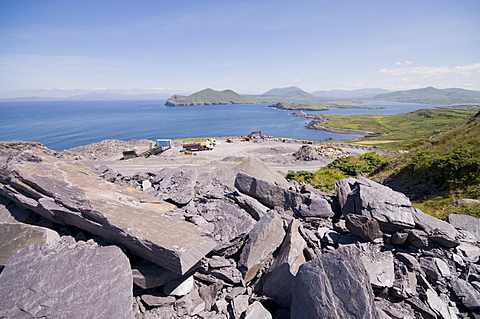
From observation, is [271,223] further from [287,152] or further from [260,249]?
[287,152]

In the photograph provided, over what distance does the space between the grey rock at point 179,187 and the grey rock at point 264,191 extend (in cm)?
239

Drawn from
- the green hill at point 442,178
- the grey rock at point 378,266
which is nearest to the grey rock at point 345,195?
the grey rock at point 378,266

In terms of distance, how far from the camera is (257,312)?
19.9 feet

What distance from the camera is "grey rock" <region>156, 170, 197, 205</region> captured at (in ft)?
32.6

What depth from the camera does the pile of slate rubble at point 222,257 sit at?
18.1 feet

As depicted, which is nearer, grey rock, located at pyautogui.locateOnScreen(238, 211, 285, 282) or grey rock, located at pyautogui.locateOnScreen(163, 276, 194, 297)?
grey rock, located at pyautogui.locateOnScreen(163, 276, 194, 297)

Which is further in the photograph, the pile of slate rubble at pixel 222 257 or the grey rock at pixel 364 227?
the grey rock at pixel 364 227

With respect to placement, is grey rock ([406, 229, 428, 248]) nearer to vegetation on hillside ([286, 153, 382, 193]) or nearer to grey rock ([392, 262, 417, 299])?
grey rock ([392, 262, 417, 299])

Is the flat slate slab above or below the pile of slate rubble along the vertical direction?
above

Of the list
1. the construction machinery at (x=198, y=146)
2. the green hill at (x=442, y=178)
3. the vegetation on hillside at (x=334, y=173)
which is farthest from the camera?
the construction machinery at (x=198, y=146)

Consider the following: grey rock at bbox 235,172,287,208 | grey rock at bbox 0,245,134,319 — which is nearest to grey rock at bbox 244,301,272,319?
grey rock at bbox 0,245,134,319

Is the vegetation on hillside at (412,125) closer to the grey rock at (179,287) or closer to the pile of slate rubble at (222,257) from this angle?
the pile of slate rubble at (222,257)

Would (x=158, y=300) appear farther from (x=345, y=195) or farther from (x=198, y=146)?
(x=198, y=146)

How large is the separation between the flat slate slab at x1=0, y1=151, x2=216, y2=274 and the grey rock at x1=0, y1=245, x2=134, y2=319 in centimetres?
67
